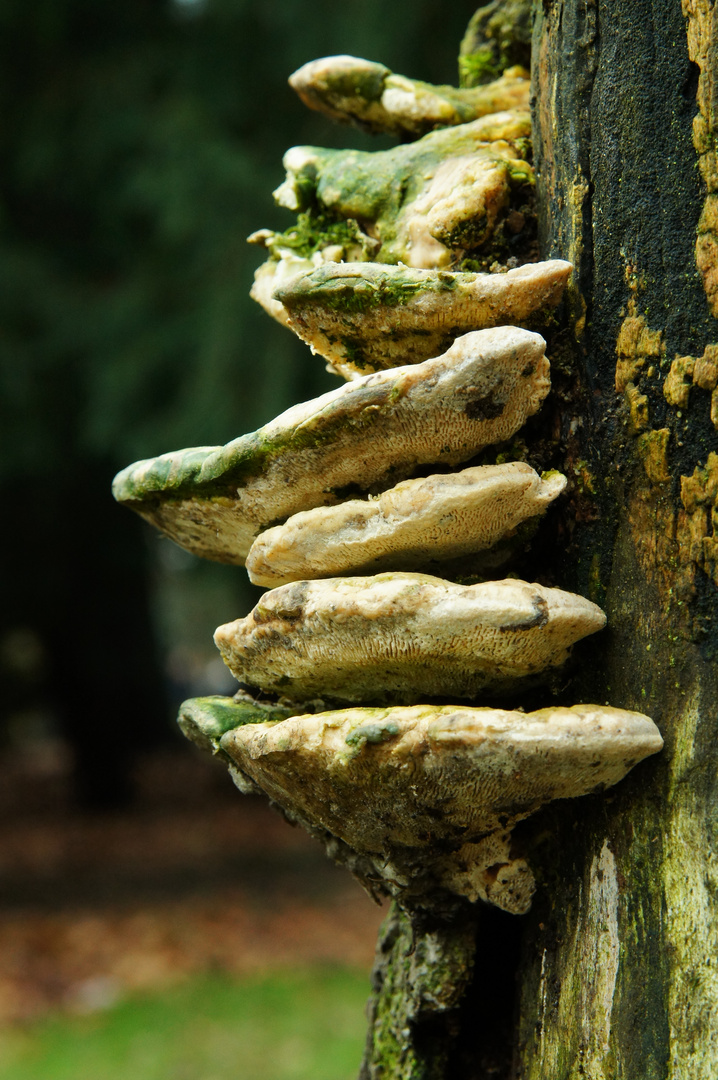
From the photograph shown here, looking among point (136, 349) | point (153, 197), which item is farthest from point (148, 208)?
point (136, 349)

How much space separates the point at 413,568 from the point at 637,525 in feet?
0.89

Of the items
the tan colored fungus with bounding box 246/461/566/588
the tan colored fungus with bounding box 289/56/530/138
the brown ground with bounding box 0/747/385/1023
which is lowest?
the brown ground with bounding box 0/747/385/1023

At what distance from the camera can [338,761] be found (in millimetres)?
969

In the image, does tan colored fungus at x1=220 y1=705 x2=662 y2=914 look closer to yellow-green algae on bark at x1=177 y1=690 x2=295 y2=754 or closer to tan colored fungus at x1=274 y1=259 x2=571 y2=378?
yellow-green algae on bark at x1=177 y1=690 x2=295 y2=754

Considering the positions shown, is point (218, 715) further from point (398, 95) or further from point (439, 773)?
point (398, 95)

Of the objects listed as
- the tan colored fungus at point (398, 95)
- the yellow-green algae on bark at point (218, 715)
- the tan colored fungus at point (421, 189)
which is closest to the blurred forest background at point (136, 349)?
the tan colored fungus at point (398, 95)

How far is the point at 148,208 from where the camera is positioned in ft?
19.9

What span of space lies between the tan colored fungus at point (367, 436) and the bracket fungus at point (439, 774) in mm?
276

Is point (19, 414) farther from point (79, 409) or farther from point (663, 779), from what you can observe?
point (663, 779)

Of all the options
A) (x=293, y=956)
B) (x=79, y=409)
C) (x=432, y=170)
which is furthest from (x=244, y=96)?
(x=293, y=956)

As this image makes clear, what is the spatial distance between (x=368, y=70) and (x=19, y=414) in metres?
5.59

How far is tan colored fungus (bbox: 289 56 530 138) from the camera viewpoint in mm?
1434

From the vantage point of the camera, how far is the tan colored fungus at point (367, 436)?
3.12ft

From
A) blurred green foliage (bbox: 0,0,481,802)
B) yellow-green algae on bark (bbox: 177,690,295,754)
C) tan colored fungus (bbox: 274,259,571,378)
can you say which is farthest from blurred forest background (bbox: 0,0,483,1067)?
tan colored fungus (bbox: 274,259,571,378)
